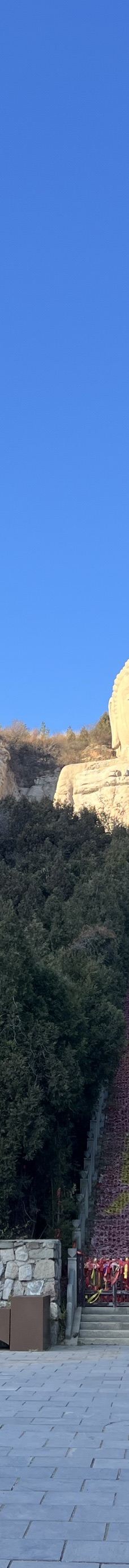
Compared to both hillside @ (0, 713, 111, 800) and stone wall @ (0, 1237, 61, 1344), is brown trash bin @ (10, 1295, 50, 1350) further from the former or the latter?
hillside @ (0, 713, 111, 800)

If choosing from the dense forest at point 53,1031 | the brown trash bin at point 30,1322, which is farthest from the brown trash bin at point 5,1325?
the dense forest at point 53,1031

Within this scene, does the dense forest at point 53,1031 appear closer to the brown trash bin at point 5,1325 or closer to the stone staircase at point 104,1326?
the stone staircase at point 104,1326

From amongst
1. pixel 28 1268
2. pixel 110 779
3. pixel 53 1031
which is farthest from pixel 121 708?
pixel 28 1268

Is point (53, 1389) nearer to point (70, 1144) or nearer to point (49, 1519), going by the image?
point (49, 1519)

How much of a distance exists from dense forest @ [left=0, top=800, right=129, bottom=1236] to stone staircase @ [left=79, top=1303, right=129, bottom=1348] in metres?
1.00

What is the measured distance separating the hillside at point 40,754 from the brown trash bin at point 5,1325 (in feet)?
129

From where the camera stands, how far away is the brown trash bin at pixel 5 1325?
1413 centimetres

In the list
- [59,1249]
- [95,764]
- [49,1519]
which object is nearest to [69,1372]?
[59,1249]

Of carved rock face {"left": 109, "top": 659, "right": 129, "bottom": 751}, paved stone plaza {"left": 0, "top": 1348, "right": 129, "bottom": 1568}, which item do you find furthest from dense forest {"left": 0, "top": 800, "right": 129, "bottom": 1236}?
carved rock face {"left": 109, "top": 659, "right": 129, "bottom": 751}

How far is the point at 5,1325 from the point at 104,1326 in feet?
7.79

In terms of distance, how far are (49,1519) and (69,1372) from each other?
511 centimetres

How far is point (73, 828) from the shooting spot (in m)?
42.0

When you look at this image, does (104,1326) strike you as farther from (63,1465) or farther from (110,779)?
(110,779)

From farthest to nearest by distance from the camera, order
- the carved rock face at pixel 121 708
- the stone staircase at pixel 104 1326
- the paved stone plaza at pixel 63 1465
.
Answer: the carved rock face at pixel 121 708 → the stone staircase at pixel 104 1326 → the paved stone plaza at pixel 63 1465
